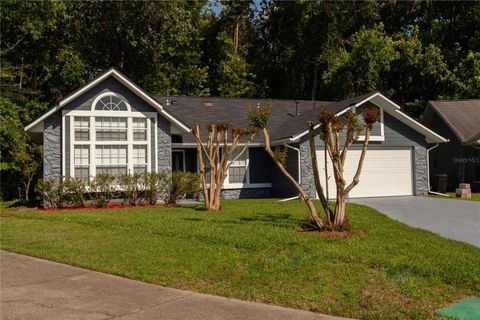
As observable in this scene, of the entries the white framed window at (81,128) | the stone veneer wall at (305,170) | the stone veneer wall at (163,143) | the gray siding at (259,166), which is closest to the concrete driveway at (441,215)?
the stone veneer wall at (305,170)

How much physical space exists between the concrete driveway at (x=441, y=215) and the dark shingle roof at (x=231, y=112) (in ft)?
15.1

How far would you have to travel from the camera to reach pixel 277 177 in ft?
66.3

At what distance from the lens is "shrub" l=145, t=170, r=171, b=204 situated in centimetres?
1728

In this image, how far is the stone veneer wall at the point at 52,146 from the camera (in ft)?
55.5

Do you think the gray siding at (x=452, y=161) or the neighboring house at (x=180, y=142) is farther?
the gray siding at (x=452, y=161)

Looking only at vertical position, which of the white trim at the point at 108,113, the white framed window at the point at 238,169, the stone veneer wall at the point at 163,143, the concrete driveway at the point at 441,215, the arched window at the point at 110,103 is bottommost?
the concrete driveway at the point at 441,215

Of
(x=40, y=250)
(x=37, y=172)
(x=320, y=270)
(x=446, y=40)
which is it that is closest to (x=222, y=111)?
(x=37, y=172)

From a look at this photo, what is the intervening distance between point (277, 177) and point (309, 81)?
20317 mm

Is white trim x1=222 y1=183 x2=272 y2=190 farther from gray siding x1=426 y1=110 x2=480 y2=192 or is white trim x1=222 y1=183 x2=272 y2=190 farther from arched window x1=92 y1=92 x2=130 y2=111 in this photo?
gray siding x1=426 y1=110 x2=480 y2=192

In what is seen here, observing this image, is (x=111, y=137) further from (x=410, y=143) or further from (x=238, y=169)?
(x=410, y=143)

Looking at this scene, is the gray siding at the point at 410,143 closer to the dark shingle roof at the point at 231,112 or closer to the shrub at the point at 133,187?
the dark shingle roof at the point at 231,112

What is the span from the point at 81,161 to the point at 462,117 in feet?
62.1

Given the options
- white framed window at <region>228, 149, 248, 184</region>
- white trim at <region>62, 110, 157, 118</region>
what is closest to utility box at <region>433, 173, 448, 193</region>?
white framed window at <region>228, 149, 248, 184</region>

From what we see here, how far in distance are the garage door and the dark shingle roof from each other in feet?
8.75
